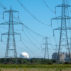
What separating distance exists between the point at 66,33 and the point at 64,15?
3169mm

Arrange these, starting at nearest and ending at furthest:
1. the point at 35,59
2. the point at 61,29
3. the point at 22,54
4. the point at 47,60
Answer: the point at 61,29 → the point at 47,60 → the point at 35,59 → the point at 22,54

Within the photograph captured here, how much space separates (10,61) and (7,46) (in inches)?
1312

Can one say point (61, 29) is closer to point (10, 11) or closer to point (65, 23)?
point (65, 23)


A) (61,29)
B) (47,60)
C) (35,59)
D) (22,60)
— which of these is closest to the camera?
(61,29)

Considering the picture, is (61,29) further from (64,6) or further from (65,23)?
(64,6)

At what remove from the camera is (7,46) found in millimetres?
47969

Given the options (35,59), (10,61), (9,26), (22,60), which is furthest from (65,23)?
(35,59)

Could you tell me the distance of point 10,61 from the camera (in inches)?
3177

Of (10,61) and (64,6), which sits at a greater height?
(64,6)

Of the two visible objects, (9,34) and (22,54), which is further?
(22,54)

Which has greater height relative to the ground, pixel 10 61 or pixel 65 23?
pixel 65 23

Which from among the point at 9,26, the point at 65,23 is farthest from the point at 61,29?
the point at 9,26

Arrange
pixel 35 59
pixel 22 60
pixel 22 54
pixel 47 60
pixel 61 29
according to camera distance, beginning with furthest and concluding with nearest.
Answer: pixel 22 54
pixel 35 59
pixel 47 60
pixel 22 60
pixel 61 29

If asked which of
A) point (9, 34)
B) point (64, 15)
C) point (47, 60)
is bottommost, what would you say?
point (47, 60)
